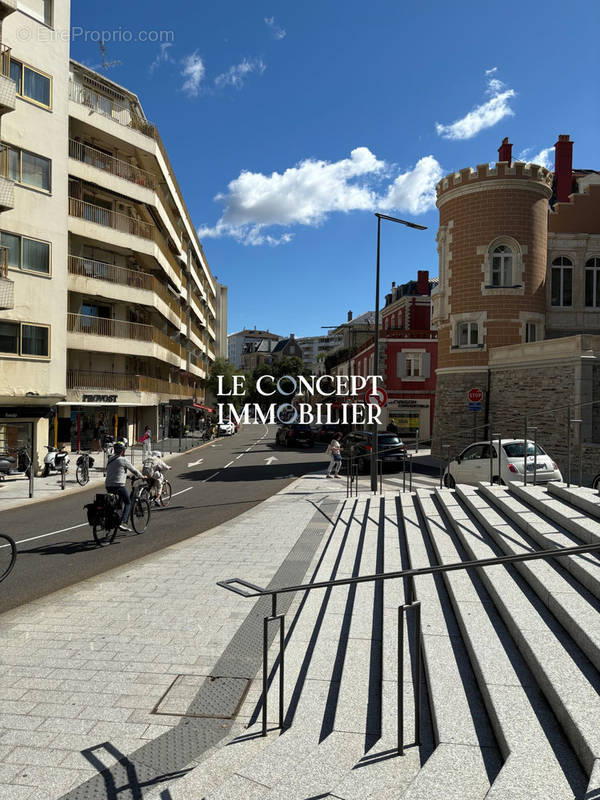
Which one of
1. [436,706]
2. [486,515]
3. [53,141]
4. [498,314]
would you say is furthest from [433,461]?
[436,706]

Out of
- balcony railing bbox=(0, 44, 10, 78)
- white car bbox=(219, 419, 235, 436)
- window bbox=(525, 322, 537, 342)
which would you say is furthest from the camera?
white car bbox=(219, 419, 235, 436)

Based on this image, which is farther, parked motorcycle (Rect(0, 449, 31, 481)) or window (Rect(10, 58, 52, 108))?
window (Rect(10, 58, 52, 108))

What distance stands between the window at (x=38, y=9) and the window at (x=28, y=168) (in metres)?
5.61

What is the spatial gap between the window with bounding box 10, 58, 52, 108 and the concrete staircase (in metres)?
23.7

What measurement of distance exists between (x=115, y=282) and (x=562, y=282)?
23.4 m

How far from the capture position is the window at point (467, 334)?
28.5 m

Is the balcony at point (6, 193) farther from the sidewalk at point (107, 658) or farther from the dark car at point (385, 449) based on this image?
the sidewalk at point (107, 658)

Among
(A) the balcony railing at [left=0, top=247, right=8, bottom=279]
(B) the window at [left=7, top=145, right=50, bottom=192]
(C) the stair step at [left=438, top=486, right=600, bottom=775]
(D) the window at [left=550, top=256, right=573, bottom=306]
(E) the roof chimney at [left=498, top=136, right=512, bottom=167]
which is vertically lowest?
(C) the stair step at [left=438, top=486, right=600, bottom=775]

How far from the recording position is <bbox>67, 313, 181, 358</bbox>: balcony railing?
29.4 m

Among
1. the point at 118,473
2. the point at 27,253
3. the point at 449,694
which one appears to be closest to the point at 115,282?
the point at 27,253

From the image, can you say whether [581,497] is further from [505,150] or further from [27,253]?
[505,150]

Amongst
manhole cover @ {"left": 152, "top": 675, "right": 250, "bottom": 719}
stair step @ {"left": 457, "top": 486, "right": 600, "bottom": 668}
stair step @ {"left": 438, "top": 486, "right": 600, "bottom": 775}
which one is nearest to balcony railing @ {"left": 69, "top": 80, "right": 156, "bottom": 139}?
stair step @ {"left": 457, "top": 486, "right": 600, "bottom": 668}

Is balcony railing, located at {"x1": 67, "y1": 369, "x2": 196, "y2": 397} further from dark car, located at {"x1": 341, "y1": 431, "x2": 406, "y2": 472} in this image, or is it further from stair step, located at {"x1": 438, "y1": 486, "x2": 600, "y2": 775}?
stair step, located at {"x1": 438, "y1": 486, "x2": 600, "y2": 775}

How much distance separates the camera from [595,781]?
2738mm
